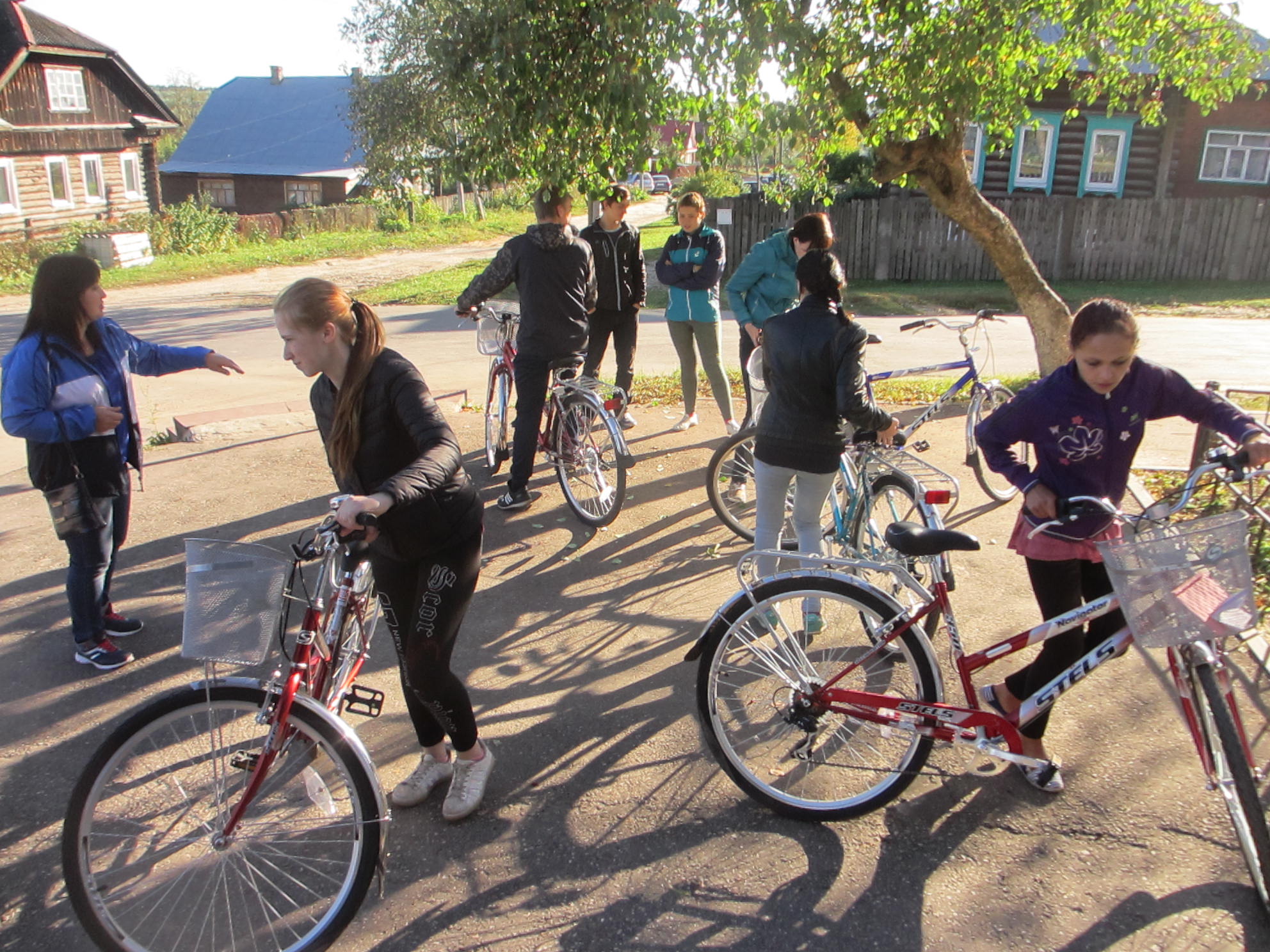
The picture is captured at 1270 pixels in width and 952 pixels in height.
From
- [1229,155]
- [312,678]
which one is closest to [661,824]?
[312,678]

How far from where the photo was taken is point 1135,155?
2430 cm

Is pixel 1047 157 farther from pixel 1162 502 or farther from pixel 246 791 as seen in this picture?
pixel 246 791

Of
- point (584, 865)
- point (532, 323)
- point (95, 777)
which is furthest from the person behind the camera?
point (532, 323)

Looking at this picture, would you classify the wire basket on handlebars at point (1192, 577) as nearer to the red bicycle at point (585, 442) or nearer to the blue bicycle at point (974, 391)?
the blue bicycle at point (974, 391)

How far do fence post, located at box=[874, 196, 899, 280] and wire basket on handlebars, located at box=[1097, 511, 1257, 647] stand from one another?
18616mm

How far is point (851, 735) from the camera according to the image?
3.55 metres

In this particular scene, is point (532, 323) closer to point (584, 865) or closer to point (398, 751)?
point (398, 751)

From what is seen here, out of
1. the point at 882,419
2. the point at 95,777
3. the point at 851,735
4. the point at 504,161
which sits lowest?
the point at 851,735

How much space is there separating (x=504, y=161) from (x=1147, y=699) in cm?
491

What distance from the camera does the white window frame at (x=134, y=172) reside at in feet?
113

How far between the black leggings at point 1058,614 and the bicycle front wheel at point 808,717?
0.41 metres

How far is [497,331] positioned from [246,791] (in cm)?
443

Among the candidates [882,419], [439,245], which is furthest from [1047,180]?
[882,419]

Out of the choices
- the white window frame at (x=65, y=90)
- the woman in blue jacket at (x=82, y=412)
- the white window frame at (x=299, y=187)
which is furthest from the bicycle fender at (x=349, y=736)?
the white window frame at (x=299, y=187)
